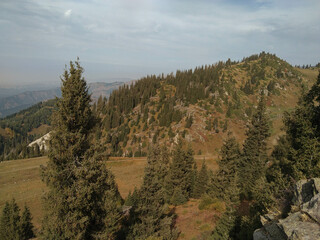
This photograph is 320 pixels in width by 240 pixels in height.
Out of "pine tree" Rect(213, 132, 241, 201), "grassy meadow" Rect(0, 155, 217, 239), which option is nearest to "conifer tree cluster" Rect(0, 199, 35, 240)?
"grassy meadow" Rect(0, 155, 217, 239)

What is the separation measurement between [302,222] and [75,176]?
1106 cm

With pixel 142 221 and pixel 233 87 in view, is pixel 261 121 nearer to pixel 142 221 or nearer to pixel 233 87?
pixel 142 221

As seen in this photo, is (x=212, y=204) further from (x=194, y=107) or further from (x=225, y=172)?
(x=194, y=107)

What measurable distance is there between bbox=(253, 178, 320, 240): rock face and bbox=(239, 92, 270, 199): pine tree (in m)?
27.6

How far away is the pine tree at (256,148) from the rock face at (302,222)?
90.4ft

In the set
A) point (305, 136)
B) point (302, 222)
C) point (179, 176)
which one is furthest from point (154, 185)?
point (179, 176)

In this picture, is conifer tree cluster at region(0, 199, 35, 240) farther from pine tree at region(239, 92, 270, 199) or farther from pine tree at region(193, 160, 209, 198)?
pine tree at region(239, 92, 270, 199)

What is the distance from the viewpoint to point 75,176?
10570mm

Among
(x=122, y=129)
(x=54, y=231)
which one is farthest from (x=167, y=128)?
(x=54, y=231)

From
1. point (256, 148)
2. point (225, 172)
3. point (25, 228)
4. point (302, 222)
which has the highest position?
point (302, 222)

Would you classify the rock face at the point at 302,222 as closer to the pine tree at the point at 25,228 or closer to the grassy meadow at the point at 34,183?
the grassy meadow at the point at 34,183

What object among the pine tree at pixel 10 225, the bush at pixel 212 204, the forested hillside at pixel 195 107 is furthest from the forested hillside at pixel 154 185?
the forested hillside at pixel 195 107

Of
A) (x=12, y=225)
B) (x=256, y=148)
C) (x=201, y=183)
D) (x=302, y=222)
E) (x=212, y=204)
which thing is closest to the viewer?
(x=302, y=222)

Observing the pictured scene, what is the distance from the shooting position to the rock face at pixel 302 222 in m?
6.36
